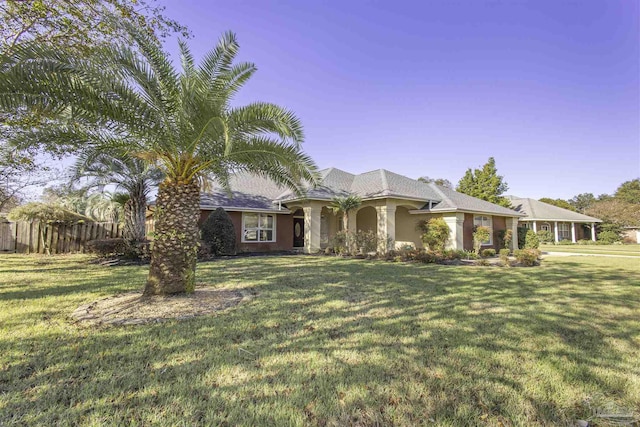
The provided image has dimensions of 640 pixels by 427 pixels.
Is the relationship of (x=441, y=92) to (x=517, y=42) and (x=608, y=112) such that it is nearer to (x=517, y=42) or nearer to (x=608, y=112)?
(x=517, y=42)

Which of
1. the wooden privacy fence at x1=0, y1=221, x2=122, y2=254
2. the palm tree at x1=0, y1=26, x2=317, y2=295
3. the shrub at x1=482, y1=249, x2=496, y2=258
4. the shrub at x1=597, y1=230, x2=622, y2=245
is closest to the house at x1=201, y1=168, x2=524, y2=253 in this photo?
the shrub at x1=482, y1=249, x2=496, y2=258

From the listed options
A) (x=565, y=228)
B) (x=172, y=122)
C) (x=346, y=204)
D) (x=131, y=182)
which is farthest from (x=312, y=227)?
(x=565, y=228)

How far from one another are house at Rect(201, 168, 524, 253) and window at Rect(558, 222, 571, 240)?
63.1 feet

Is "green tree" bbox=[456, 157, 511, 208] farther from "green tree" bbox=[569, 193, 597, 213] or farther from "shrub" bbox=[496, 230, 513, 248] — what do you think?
"green tree" bbox=[569, 193, 597, 213]

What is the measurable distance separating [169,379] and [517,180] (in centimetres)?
4153

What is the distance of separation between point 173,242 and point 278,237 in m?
13.1

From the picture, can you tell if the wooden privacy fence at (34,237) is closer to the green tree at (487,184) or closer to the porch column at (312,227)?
the porch column at (312,227)

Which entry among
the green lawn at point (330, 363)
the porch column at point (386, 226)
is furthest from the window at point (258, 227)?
the green lawn at point (330, 363)

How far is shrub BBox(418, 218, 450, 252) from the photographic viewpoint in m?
16.4

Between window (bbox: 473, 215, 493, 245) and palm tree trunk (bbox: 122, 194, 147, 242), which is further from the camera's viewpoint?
window (bbox: 473, 215, 493, 245)

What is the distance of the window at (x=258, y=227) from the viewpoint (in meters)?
18.4

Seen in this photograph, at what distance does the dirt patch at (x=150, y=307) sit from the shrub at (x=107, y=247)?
7810mm

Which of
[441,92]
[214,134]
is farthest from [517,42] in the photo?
[214,134]

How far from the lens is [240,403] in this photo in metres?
2.71
